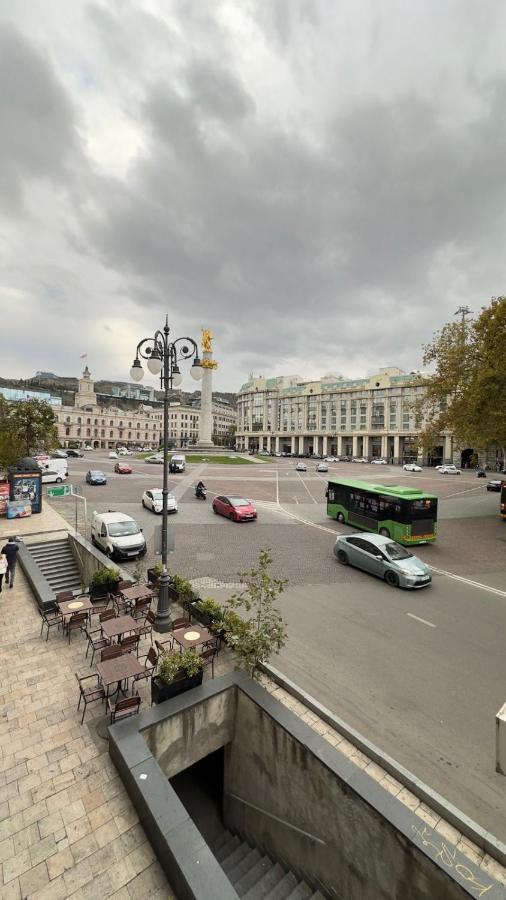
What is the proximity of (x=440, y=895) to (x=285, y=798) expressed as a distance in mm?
2673

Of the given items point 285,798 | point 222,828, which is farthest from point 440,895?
point 222,828

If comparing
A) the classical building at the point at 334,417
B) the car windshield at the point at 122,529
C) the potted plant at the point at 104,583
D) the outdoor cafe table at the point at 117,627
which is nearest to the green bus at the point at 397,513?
the car windshield at the point at 122,529

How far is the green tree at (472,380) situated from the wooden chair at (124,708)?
2371 centimetres

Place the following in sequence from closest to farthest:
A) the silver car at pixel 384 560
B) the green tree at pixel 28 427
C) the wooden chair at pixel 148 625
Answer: the wooden chair at pixel 148 625
the silver car at pixel 384 560
the green tree at pixel 28 427

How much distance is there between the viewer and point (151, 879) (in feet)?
14.2

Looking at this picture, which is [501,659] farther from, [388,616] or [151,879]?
[151,879]

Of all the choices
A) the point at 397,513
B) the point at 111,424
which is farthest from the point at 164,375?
the point at 111,424

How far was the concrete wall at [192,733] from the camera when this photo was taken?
6.38 meters

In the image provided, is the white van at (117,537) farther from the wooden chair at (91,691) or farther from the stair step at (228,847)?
the stair step at (228,847)

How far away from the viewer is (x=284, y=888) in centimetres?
592

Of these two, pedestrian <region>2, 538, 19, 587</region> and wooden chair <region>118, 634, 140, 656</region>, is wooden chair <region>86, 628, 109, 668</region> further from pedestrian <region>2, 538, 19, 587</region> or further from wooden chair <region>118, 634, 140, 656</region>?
pedestrian <region>2, 538, 19, 587</region>

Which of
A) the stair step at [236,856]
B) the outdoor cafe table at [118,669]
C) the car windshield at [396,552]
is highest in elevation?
the car windshield at [396,552]

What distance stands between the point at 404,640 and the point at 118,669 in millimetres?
6935

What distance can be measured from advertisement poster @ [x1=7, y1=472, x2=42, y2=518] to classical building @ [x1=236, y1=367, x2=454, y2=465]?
76824 millimetres
